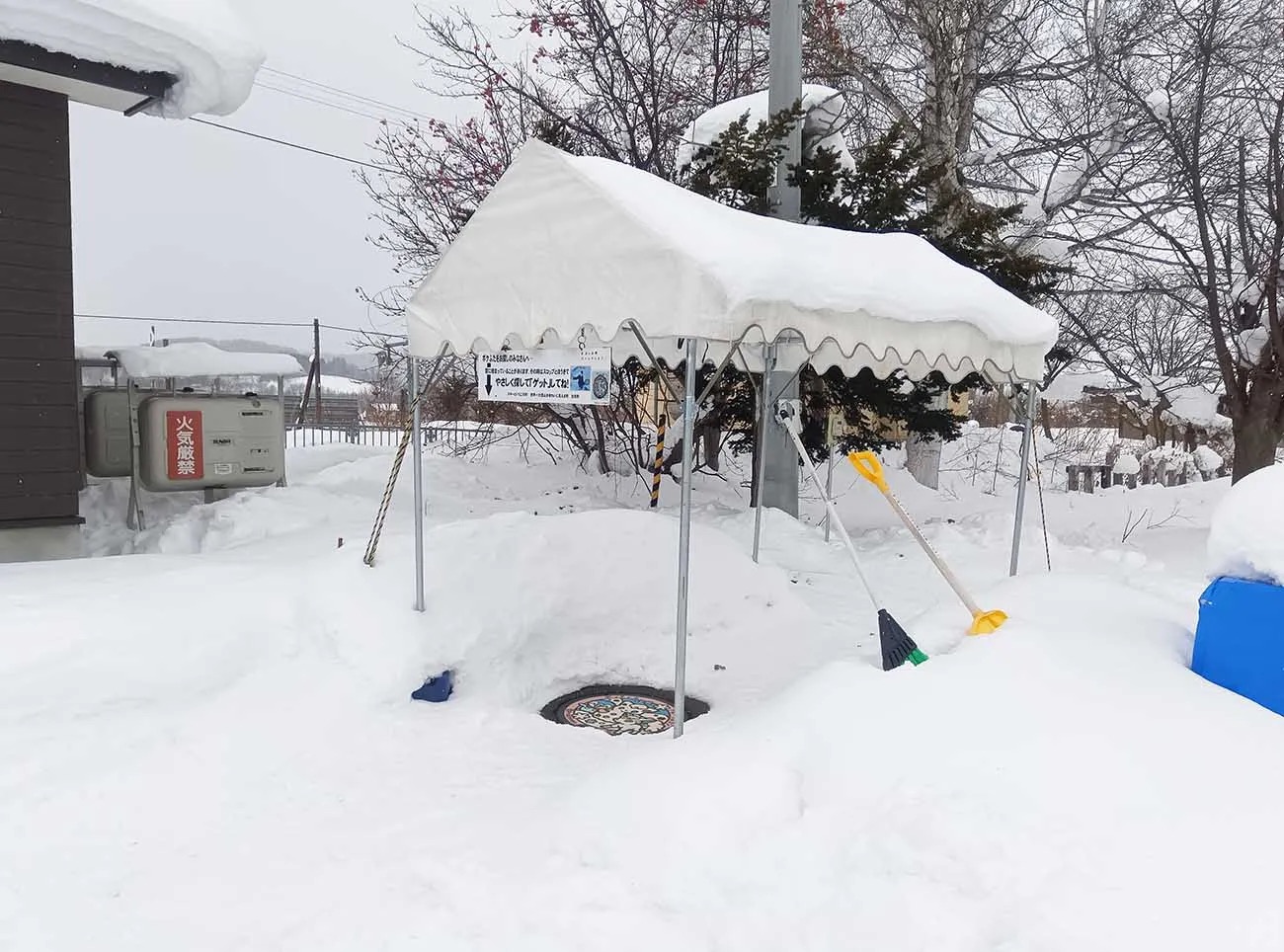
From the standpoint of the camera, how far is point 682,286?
3.91 meters

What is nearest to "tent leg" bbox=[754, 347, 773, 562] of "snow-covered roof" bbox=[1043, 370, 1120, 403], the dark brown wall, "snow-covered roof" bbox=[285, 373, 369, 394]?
the dark brown wall

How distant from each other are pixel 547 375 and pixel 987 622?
2.82 meters

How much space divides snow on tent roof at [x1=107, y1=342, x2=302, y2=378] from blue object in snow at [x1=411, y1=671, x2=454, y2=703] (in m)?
5.27

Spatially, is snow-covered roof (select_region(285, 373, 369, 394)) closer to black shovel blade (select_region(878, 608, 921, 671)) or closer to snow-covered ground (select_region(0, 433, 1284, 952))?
snow-covered ground (select_region(0, 433, 1284, 952))

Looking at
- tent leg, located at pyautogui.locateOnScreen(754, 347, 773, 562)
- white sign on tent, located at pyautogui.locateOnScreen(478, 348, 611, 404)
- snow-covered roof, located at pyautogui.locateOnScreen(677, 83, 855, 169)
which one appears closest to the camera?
white sign on tent, located at pyautogui.locateOnScreen(478, 348, 611, 404)

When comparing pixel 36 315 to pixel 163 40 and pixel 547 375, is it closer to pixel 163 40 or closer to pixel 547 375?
pixel 163 40

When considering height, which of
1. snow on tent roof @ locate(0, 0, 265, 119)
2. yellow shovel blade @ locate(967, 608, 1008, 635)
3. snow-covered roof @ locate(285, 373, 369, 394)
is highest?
snow on tent roof @ locate(0, 0, 265, 119)

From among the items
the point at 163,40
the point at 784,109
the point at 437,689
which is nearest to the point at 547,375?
the point at 437,689

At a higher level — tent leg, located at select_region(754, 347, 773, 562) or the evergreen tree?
the evergreen tree

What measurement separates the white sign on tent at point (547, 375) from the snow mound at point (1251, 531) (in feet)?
9.73

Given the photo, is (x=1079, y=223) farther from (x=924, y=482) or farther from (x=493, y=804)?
(x=493, y=804)

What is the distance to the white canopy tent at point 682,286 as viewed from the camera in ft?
13.1

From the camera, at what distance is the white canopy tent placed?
4.00m

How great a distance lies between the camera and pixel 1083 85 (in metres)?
11.5
